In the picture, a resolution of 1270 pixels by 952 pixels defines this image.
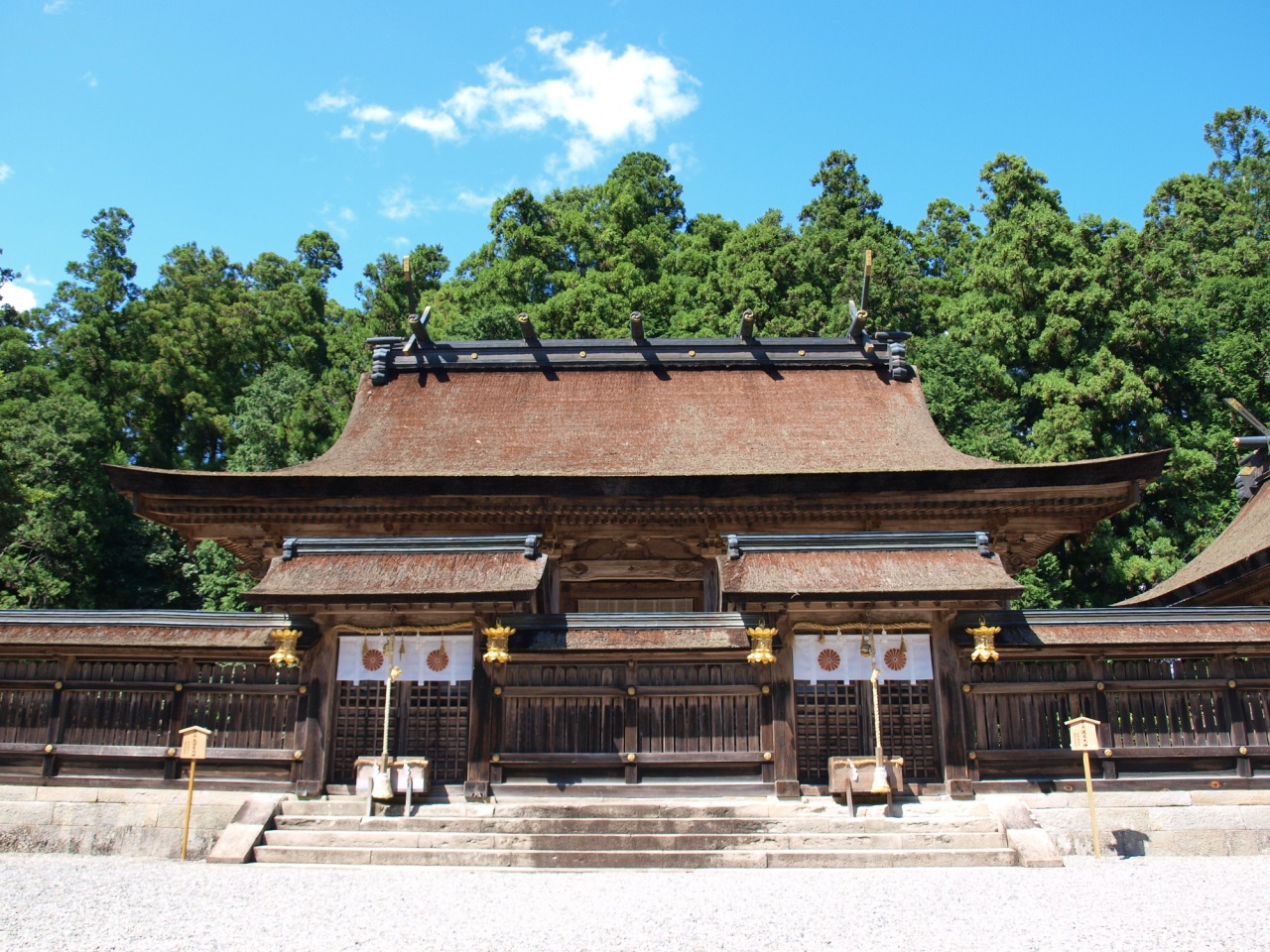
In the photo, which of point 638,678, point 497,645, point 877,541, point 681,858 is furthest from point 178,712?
point 877,541

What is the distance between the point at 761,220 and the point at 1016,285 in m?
14.6

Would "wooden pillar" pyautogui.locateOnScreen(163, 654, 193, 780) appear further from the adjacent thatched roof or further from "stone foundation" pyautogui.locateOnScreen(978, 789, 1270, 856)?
the adjacent thatched roof

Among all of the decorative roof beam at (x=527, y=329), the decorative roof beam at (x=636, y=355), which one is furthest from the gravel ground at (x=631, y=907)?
the decorative roof beam at (x=636, y=355)

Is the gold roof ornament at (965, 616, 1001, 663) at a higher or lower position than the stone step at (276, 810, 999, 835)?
higher

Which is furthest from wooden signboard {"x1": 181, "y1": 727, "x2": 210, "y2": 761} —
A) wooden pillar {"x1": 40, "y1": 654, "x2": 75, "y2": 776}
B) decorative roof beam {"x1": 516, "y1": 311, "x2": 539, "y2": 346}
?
decorative roof beam {"x1": 516, "y1": 311, "x2": 539, "y2": 346}

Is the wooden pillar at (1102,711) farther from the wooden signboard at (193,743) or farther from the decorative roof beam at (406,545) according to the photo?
the wooden signboard at (193,743)

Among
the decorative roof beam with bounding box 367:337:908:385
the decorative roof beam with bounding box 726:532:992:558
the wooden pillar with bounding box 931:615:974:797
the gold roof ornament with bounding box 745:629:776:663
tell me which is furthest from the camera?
the decorative roof beam with bounding box 367:337:908:385

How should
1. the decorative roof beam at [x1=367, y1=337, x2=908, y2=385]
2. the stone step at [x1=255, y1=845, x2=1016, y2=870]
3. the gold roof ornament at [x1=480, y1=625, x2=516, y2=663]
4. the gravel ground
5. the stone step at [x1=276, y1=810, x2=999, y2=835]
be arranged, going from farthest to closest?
the decorative roof beam at [x1=367, y1=337, x2=908, y2=385] < the gold roof ornament at [x1=480, y1=625, x2=516, y2=663] < the stone step at [x1=276, y1=810, x2=999, y2=835] < the stone step at [x1=255, y1=845, x2=1016, y2=870] < the gravel ground

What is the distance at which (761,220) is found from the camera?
4044 cm

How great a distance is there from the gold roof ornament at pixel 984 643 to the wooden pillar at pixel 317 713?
7885 millimetres

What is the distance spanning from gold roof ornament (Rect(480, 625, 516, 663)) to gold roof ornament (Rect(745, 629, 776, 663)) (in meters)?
2.92

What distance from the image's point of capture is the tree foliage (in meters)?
26.3

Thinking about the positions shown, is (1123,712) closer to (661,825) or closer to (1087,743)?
(1087,743)

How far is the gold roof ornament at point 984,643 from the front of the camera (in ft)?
34.9
